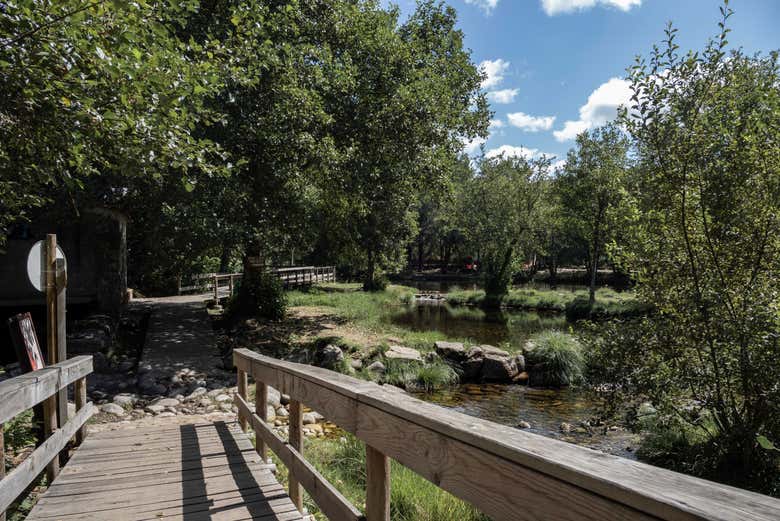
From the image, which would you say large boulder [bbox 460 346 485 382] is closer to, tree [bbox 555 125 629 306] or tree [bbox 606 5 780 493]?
tree [bbox 606 5 780 493]

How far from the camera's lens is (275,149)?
12.0 m

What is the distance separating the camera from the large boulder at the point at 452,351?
13031 millimetres

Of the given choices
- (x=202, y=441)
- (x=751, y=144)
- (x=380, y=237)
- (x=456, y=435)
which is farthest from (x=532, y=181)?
(x=456, y=435)

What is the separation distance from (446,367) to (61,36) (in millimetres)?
10101

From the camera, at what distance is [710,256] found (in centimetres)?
595

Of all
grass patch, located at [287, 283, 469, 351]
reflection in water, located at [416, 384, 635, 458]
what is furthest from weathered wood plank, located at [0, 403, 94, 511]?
grass patch, located at [287, 283, 469, 351]

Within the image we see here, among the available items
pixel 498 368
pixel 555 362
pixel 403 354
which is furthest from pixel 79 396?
pixel 555 362

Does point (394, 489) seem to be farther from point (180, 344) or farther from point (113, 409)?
point (180, 344)

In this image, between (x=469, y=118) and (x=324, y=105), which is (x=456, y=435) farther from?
(x=469, y=118)

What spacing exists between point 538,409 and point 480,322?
11268 millimetres

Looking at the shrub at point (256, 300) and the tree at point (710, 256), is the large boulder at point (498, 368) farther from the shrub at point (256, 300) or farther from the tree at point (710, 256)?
the shrub at point (256, 300)

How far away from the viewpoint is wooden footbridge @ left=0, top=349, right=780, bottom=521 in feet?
3.30

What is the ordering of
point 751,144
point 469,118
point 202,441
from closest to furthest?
point 202,441 → point 751,144 → point 469,118

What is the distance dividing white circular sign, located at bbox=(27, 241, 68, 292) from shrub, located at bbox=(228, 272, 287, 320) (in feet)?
35.5
